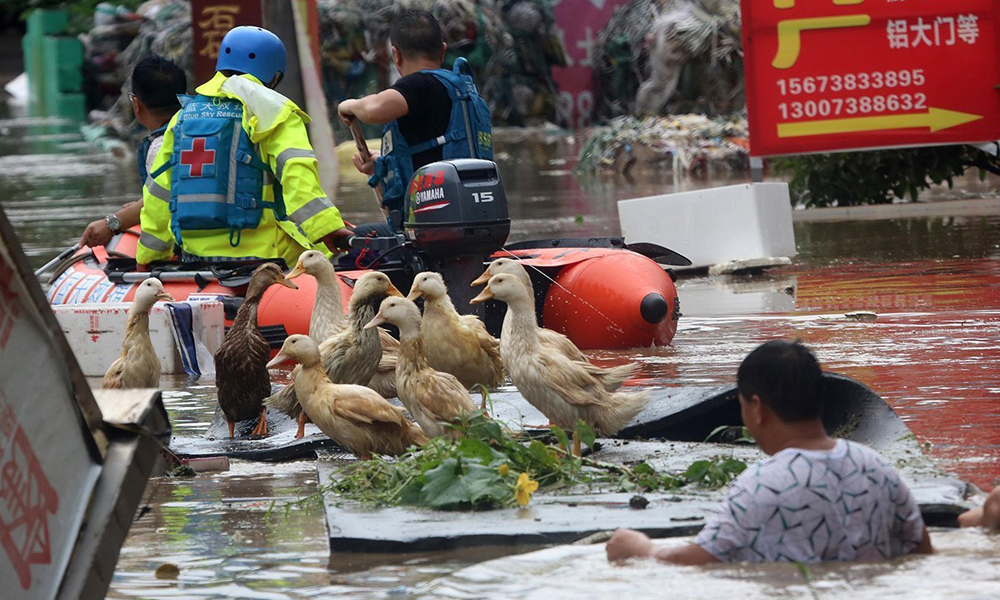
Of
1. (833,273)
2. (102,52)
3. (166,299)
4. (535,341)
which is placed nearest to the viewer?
(535,341)

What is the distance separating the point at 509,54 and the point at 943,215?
1596 cm

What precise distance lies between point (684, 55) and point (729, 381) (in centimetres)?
1946

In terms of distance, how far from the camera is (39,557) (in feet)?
12.3

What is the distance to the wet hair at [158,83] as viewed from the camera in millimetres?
9398

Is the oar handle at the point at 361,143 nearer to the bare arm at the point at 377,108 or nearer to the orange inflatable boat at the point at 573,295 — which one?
the bare arm at the point at 377,108

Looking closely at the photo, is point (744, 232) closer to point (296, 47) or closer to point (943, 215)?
point (943, 215)

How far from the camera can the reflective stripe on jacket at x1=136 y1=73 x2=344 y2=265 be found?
28.2 feet

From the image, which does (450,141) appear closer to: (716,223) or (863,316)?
(863,316)

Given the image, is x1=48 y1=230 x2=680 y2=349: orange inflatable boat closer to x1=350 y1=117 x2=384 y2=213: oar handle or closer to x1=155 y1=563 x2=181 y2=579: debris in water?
x1=350 y1=117 x2=384 y2=213: oar handle

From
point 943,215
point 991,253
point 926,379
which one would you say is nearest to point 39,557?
point 926,379

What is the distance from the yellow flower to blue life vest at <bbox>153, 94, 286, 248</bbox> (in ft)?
13.6

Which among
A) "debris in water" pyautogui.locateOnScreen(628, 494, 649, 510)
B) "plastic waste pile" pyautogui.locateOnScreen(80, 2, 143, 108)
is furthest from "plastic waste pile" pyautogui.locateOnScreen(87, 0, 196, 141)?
"debris in water" pyautogui.locateOnScreen(628, 494, 649, 510)

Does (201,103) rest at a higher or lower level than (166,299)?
higher

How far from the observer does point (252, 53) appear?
884cm
